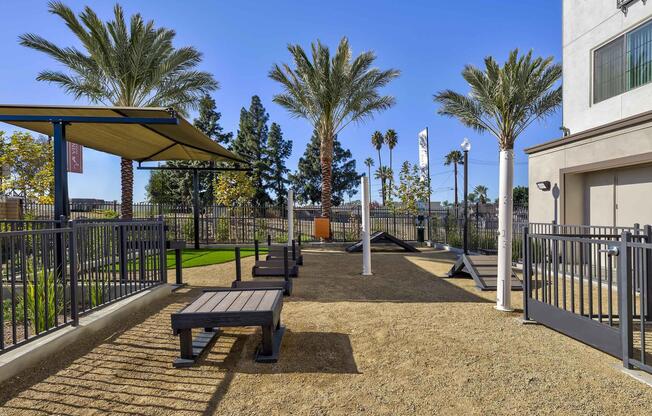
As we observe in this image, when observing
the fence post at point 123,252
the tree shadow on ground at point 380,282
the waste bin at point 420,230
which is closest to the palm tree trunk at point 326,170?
the waste bin at point 420,230

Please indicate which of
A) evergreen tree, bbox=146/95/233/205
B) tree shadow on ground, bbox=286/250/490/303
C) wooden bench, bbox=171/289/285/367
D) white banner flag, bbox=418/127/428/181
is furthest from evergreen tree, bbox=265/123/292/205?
wooden bench, bbox=171/289/285/367

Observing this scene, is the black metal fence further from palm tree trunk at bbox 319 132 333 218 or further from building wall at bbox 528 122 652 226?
building wall at bbox 528 122 652 226

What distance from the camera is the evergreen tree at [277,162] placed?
44.3m

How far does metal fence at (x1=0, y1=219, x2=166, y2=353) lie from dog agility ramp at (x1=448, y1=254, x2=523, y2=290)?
5829 millimetres

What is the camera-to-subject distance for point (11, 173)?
17.6 metres

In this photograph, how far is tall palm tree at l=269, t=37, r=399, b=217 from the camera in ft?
51.3

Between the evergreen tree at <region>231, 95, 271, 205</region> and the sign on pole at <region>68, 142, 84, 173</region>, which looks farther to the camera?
the evergreen tree at <region>231, 95, 271, 205</region>

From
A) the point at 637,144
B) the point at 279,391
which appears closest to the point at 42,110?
the point at 279,391

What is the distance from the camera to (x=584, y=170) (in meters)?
8.77

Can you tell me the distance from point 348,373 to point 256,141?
40.2 meters

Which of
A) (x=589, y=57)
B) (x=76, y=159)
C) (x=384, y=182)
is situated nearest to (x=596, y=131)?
(x=589, y=57)

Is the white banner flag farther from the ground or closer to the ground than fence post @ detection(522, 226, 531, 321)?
farther from the ground

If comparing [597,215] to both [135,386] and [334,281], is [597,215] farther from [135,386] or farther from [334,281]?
[135,386]

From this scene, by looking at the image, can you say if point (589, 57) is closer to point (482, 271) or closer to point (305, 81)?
point (482, 271)
